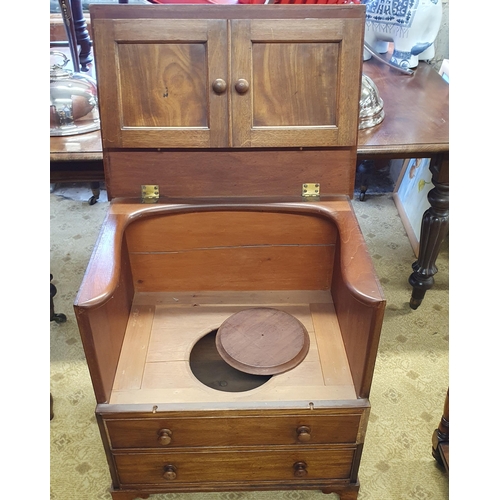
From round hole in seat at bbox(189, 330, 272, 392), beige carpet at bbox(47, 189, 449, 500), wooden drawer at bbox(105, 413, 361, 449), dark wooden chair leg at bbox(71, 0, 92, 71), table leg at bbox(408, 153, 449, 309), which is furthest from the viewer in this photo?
dark wooden chair leg at bbox(71, 0, 92, 71)

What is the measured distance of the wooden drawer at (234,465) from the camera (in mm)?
1229

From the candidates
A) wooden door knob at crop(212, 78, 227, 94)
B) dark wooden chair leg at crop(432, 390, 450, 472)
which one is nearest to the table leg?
dark wooden chair leg at crop(432, 390, 450, 472)

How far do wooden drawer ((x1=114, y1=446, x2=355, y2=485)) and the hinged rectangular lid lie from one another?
68cm

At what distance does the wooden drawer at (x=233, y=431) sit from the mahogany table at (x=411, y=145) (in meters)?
0.73

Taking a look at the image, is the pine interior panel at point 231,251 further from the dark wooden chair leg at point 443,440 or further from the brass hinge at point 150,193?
the dark wooden chair leg at point 443,440

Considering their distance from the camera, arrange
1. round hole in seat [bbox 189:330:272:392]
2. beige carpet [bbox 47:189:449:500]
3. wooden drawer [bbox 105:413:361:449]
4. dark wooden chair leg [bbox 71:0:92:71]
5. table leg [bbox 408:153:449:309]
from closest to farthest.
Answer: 1. wooden drawer [bbox 105:413:361:449]
2. round hole in seat [bbox 189:330:272:392]
3. beige carpet [bbox 47:189:449:500]
4. table leg [bbox 408:153:449:309]
5. dark wooden chair leg [bbox 71:0:92:71]

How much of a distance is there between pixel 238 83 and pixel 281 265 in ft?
1.62

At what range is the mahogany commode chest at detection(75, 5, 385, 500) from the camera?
1154 mm

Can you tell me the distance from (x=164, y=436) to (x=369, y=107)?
1107 mm

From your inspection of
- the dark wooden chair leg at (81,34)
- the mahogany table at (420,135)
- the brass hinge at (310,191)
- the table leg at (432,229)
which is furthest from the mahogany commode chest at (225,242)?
the dark wooden chair leg at (81,34)

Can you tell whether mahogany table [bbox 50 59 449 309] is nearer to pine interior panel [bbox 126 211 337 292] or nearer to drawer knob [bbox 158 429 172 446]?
pine interior panel [bbox 126 211 337 292]

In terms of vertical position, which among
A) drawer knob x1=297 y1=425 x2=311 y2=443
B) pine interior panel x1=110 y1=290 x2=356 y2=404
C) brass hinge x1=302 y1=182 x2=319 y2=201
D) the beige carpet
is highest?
brass hinge x1=302 y1=182 x2=319 y2=201

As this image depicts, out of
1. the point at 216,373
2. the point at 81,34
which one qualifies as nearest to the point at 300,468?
the point at 216,373

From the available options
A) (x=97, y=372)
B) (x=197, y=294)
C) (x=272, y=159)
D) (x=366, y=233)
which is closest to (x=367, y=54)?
(x=366, y=233)
